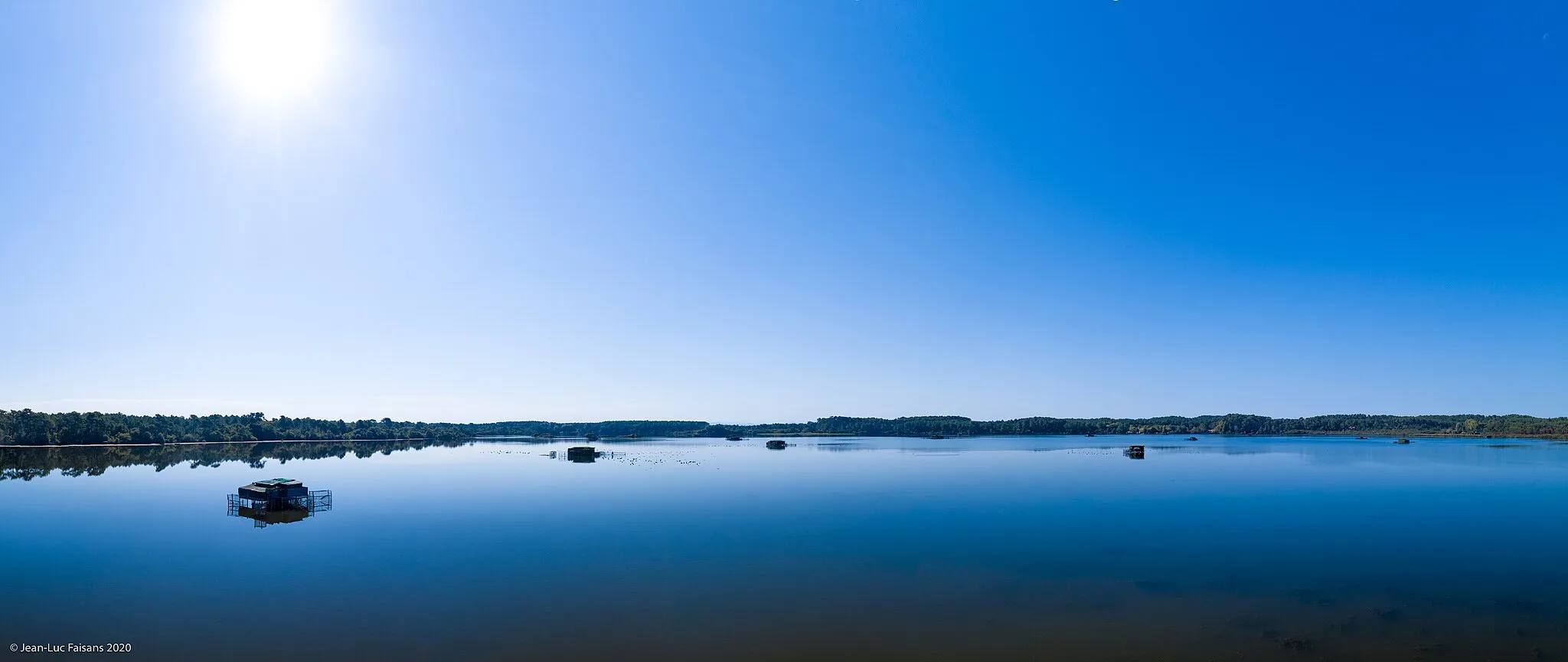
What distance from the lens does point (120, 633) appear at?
20594mm

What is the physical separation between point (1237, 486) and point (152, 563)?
7466 centimetres

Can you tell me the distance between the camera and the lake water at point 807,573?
19.8 meters

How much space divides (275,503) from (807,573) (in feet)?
127

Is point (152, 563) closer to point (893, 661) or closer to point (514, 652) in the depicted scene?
point (514, 652)

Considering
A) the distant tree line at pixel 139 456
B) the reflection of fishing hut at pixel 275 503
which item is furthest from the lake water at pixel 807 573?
the distant tree line at pixel 139 456

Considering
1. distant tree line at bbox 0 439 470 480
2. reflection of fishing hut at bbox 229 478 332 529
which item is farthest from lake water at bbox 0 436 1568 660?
distant tree line at bbox 0 439 470 480

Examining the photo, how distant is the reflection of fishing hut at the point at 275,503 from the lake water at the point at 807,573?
1948 mm

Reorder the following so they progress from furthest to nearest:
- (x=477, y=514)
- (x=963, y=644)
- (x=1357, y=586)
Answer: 1. (x=477, y=514)
2. (x=1357, y=586)
3. (x=963, y=644)

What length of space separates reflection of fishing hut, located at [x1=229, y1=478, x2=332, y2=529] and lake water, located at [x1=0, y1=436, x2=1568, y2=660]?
6.39 feet

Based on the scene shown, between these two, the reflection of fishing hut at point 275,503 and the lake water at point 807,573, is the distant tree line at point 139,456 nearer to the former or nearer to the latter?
the lake water at point 807,573

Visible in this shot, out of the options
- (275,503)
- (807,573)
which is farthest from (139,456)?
(807,573)

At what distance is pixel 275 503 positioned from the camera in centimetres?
4578

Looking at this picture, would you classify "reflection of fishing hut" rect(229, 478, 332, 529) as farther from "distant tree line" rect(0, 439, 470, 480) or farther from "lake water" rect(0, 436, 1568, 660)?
"distant tree line" rect(0, 439, 470, 480)

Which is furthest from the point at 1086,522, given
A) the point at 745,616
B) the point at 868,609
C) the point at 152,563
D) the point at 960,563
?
the point at 152,563
